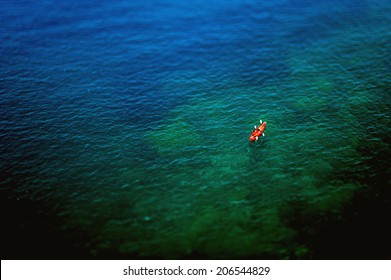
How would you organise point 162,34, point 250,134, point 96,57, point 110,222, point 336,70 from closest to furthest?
point 110,222 → point 250,134 → point 336,70 → point 96,57 → point 162,34

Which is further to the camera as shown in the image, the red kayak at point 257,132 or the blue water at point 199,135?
the red kayak at point 257,132

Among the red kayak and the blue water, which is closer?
the blue water

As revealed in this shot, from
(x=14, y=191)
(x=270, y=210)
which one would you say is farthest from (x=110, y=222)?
(x=270, y=210)

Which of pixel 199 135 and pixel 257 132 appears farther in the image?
pixel 199 135

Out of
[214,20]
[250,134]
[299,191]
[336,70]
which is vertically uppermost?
[214,20]

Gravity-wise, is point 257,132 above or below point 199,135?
below
